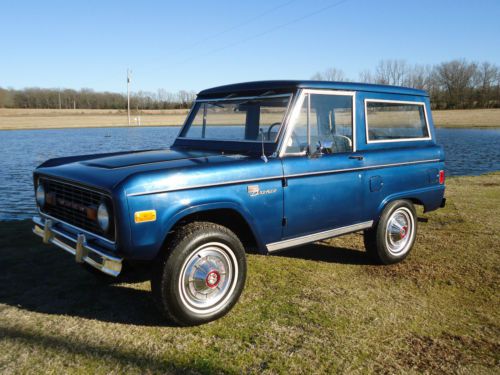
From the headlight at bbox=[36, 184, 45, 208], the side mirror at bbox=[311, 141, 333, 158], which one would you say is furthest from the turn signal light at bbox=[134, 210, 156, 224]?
the side mirror at bbox=[311, 141, 333, 158]

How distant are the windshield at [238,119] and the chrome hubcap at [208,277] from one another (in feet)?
4.11

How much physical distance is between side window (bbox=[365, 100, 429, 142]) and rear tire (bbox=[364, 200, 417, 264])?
2.69 feet

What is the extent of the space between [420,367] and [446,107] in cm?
7940

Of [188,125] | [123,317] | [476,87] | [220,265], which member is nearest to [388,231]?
[220,265]

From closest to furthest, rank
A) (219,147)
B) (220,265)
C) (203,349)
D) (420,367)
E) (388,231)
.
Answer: (420,367)
(203,349)
(220,265)
(219,147)
(388,231)

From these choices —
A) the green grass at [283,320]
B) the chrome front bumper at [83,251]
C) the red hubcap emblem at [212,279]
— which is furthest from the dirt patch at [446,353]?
the chrome front bumper at [83,251]

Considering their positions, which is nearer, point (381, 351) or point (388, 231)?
point (381, 351)

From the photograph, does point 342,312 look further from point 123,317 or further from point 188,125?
point 188,125

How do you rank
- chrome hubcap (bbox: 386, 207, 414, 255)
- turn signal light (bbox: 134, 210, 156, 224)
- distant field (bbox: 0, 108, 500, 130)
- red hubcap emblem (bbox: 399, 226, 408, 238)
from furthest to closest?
1. distant field (bbox: 0, 108, 500, 130)
2. red hubcap emblem (bbox: 399, 226, 408, 238)
3. chrome hubcap (bbox: 386, 207, 414, 255)
4. turn signal light (bbox: 134, 210, 156, 224)

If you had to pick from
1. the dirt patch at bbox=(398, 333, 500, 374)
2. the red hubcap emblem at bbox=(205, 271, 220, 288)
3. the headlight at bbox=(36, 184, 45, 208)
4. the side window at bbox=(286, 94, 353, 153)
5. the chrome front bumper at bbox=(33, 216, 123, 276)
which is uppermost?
the side window at bbox=(286, 94, 353, 153)

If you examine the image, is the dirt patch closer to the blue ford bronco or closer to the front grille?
the blue ford bronco

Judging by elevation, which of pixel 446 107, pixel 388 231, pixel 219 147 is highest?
pixel 446 107

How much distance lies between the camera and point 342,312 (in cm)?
377

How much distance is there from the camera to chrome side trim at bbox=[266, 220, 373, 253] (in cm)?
399
